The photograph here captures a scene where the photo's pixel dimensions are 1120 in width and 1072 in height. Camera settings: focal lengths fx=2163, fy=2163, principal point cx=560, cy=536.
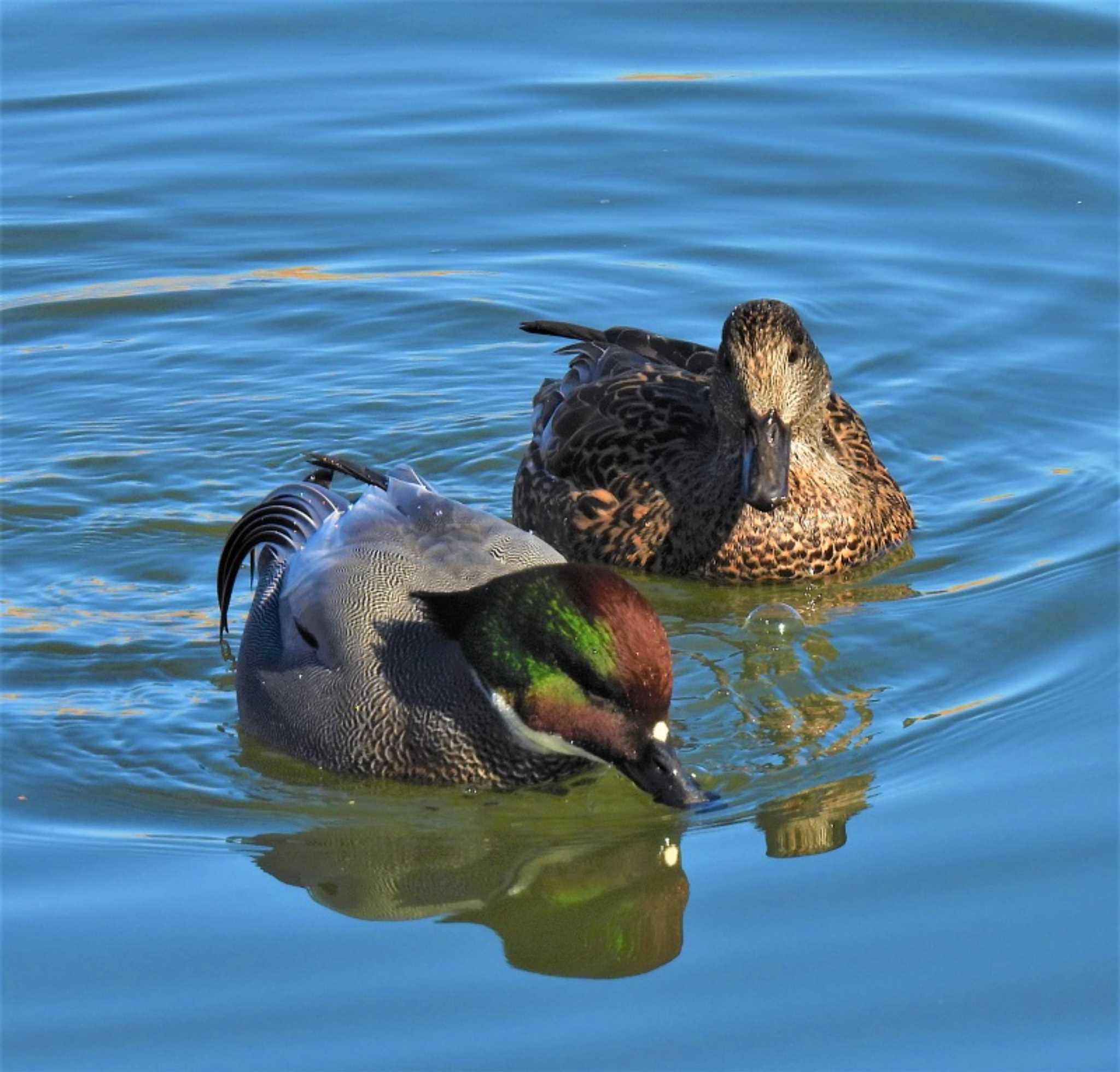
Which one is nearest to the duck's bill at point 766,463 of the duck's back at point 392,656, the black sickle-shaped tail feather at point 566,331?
the black sickle-shaped tail feather at point 566,331

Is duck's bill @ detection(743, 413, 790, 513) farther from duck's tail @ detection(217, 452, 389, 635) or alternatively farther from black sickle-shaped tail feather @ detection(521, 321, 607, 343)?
duck's tail @ detection(217, 452, 389, 635)

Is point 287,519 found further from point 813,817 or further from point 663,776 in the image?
point 813,817

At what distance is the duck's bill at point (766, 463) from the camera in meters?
7.71

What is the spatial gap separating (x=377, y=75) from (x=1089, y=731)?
7.76 meters

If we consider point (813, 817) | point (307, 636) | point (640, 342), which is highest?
point (640, 342)

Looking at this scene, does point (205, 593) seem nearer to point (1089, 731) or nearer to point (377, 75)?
point (1089, 731)

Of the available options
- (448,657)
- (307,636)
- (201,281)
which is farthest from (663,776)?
(201,281)

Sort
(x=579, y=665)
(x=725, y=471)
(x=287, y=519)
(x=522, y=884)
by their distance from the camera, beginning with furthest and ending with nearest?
1. (x=725, y=471)
2. (x=287, y=519)
3. (x=522, y=884)
4. (x=579, y=665)

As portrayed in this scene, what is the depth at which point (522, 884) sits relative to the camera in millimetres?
5867

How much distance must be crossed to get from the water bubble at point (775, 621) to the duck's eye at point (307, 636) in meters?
1.83

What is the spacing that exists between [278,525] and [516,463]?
2157 mm

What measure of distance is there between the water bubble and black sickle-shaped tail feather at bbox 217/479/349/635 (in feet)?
5.11

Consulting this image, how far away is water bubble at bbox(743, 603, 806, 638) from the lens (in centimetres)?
753

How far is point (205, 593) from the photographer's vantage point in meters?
7.74
